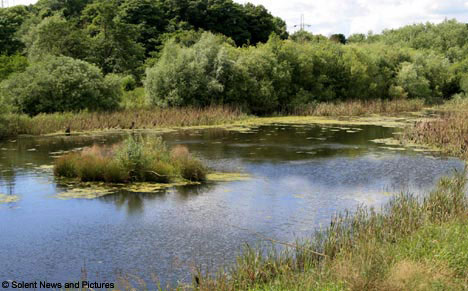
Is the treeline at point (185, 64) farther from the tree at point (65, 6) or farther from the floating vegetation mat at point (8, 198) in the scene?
the floating vegetation mat at point (8, 198)

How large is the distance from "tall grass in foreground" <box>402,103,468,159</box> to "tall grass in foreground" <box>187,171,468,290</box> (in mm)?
13164

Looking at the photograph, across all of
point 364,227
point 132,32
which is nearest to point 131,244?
point 364,227

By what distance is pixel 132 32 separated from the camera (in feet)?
185

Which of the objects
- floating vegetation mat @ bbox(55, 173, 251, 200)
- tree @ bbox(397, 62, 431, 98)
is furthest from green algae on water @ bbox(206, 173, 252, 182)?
tree @ bbox(397, 62, 431, 98)

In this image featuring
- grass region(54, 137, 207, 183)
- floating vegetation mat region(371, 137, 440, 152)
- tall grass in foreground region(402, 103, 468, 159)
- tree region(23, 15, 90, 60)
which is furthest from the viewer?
tree region(23, 15, 90, 60)

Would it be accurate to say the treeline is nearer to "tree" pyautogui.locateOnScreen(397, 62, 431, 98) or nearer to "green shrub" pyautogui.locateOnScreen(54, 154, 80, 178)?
"tree" pyautogui.locateOnScreen(397, 62, 431, 98)

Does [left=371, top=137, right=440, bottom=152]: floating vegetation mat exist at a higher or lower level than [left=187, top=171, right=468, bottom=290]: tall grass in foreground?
higher

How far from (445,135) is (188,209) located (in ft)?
54.0

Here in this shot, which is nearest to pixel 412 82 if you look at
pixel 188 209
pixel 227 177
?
pixel 227 177

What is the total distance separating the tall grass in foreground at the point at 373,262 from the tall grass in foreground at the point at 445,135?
13164 millimetres

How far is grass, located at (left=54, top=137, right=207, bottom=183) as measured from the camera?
61.1 ft

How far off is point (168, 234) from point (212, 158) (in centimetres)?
1141

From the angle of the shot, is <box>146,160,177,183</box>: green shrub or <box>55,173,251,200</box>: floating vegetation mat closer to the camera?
<box>55,173,251,200</box>: floating vegetation mat

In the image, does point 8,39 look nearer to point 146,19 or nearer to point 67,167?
point 146,19
